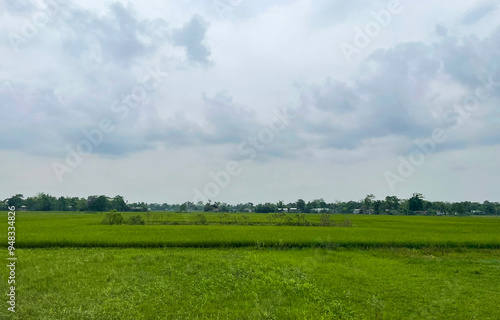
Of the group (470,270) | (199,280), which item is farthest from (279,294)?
(470,270)

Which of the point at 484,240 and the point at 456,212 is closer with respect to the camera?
the point at 484,240

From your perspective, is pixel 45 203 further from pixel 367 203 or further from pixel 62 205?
pixel 367 203

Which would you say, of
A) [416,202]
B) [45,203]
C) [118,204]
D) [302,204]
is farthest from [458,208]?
[45,203]

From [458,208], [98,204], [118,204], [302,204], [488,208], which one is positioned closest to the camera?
[98,204]

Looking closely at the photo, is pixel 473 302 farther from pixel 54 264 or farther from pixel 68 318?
pixel 54 264

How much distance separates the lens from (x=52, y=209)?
99.8m

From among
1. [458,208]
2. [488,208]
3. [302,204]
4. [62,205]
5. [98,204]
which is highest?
[98,204]

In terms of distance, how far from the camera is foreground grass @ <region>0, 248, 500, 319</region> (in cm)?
837

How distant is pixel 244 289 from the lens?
10.0 metres

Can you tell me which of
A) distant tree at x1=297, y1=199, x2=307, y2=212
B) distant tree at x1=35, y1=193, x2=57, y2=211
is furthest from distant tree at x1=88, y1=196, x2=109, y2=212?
distant tree at x1=297, y1=199, x2=307, y2=212

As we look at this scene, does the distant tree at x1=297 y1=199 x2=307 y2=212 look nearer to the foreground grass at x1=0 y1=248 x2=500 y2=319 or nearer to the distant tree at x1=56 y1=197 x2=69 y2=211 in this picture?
the distant tree at x1=56 y1=197 x2=69 y2=211

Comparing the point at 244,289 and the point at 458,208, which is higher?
the point at 244,289

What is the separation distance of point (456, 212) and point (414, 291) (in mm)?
118863

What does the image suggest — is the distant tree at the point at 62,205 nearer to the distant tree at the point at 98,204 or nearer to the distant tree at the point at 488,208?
the distant tree at the point at 98,204
